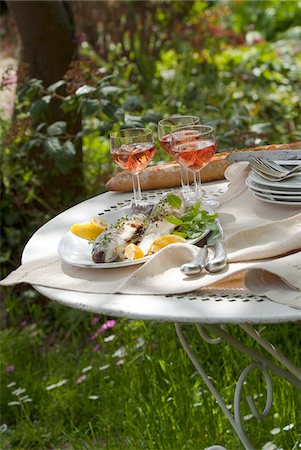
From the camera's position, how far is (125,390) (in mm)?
2592

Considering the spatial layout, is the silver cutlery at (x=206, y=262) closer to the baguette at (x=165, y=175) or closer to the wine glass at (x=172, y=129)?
the wine glass at (x=172, y=129)

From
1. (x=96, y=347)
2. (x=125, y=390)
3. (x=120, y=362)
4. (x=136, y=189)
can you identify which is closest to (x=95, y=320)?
(x=96, y=347)

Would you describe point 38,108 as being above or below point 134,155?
below

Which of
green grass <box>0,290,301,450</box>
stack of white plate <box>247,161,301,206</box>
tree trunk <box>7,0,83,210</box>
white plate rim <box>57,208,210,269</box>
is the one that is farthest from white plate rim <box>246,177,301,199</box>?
tree trunk <box>7,0,83,210</box>

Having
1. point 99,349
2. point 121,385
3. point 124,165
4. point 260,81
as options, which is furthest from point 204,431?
point 260,81

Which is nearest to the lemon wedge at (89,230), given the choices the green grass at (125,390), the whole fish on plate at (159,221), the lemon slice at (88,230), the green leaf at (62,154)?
the lemon slice at (88,230)

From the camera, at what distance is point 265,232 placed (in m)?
1.61

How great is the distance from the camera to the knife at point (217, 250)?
4.79ft

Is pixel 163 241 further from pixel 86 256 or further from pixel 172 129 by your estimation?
pixel 172 129

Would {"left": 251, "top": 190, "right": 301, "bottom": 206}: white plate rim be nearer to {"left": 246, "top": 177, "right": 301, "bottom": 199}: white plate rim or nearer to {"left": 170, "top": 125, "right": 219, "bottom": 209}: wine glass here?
{"left": 246, "top": 177, "right": 301, "bottom": 199}: white plate rim

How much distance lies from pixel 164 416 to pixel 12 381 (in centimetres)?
72

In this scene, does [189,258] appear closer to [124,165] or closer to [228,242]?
[228,242]

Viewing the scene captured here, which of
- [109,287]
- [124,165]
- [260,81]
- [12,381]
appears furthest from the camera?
[260,81]

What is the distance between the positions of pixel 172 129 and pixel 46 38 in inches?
71.6
